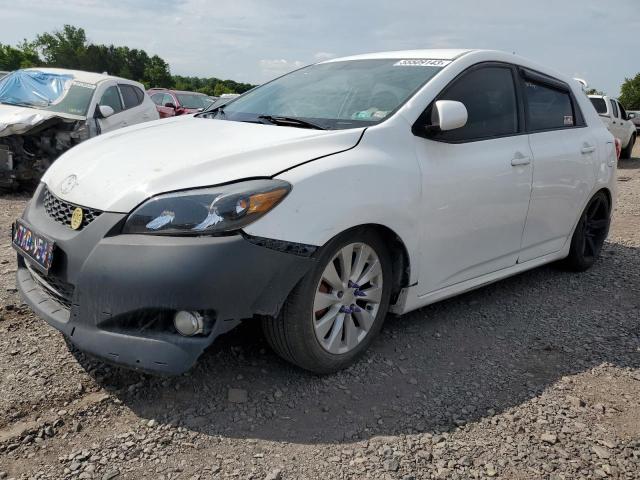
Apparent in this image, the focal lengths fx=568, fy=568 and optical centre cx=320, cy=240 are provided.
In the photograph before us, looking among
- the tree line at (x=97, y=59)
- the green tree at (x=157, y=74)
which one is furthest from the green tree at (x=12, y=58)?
the green tree at (x=157, y=74)

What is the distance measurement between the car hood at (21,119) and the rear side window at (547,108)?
588 centimetres

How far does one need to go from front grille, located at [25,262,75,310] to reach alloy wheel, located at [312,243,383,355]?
3.57ft

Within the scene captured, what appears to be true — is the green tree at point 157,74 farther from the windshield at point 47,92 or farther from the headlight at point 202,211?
the headlight at point 202,211

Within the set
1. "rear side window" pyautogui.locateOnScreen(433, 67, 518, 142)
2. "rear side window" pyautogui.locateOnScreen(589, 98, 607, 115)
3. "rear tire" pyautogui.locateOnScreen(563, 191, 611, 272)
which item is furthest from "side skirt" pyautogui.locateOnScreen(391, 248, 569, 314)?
"rear side window" pyautogui.locateOnScreen(589, 98, 607, 115)

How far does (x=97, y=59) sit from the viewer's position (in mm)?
71750

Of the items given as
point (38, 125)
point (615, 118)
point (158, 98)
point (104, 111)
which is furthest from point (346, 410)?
point (615, 118)

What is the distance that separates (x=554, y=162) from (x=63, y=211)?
312 cm

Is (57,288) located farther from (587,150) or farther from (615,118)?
(615,118)

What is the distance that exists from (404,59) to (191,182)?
1807 mm

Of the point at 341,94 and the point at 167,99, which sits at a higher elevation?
the point at 341,94

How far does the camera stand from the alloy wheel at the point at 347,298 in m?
2.68

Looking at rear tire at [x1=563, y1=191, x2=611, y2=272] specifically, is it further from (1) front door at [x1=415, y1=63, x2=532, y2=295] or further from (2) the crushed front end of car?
(2) the crushed front end of car

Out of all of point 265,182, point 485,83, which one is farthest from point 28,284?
point 485,83

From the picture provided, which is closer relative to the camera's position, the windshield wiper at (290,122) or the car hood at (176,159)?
the car hood at (176,159)
